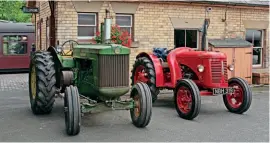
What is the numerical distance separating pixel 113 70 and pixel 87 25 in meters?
5.37

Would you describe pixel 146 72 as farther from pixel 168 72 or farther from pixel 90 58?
pixel 90 58

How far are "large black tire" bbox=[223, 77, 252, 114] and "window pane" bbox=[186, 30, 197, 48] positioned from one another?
4.74 m

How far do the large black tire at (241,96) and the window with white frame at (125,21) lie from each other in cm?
451

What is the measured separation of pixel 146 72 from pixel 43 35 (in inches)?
255

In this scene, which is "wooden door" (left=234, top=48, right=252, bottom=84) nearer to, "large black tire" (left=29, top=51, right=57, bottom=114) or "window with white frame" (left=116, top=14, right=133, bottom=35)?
"window with white frame" (left=116, top=14, right=133, bottom=35)

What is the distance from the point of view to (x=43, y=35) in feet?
46.0

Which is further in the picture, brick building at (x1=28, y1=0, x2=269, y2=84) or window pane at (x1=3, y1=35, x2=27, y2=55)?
window pane at (x1=3, y1=35, x2=27, y2=55)

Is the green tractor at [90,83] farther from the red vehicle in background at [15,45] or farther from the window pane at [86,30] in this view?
the red vehicle in background at [15,45]

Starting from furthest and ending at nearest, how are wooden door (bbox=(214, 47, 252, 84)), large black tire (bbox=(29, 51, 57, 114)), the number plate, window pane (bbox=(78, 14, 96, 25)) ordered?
wooden door (bbox=(214, 47, 252, 84))
window pane (bbox=(78, 14, 96, 25))
the number plate
large black tire (bbox=(29, 51, 57, 114))

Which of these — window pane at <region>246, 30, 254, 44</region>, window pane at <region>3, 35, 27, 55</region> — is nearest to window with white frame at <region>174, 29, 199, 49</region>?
window pane at <region>246, 30, 254, 44</region>

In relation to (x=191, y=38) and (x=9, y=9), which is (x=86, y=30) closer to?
(x=191, y=38)

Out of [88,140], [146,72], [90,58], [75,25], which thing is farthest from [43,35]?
[88,140]

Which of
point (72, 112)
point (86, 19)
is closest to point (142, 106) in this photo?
point (72, 112)

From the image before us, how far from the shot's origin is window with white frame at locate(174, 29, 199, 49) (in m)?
12.8
